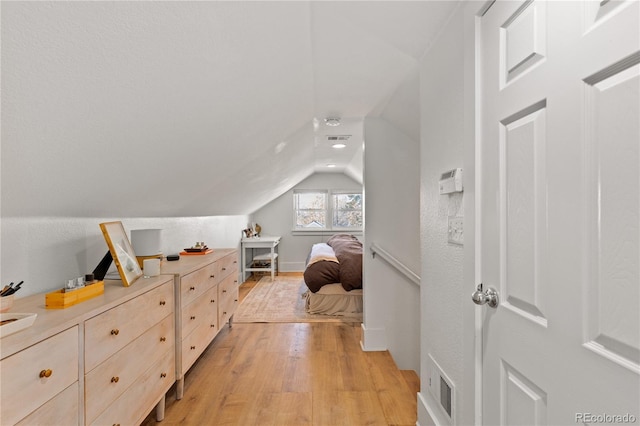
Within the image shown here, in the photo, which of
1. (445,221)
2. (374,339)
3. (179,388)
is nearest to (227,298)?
(179,388)

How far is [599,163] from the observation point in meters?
0.70

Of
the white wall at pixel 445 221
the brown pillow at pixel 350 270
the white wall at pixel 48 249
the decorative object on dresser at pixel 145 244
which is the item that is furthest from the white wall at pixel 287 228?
the white wall at pixel 445 221

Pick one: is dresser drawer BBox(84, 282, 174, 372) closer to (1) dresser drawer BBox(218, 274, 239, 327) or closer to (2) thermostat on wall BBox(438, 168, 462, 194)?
(1) dresser drawer BBox(218, 274, 239, 327)

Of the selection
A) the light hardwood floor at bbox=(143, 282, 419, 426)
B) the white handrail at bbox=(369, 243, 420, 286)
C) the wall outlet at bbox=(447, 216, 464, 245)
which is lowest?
the light hardwood floor at bbox=(143, 282, 419, 426)

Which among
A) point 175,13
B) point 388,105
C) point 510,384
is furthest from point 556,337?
point 388,105

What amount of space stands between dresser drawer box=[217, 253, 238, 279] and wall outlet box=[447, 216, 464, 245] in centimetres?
212

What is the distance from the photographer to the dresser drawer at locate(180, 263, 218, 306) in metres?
2.14

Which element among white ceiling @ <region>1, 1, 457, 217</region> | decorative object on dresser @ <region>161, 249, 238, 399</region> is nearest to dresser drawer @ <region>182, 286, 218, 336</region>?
decorative object on dresser @ <region>161, 249, 238, 399</region>

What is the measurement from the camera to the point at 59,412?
108cm

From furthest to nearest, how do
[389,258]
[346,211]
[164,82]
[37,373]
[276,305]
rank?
1. [346,211]
2. [276,305]
3. [389,258]
4. [164,82]
5. [37,373]

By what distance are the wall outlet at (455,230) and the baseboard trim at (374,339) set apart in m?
1.69

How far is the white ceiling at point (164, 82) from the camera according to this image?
0.90m

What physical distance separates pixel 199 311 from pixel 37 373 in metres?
1.45

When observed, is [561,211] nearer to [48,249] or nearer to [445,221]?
[445,221]
